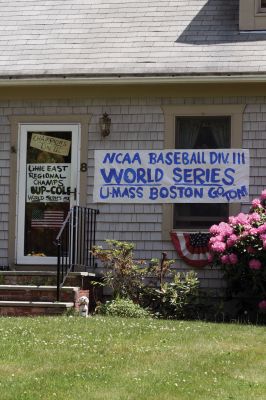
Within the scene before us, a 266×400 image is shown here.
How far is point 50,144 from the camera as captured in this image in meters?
13.0

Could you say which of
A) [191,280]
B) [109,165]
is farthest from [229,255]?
[109,165]

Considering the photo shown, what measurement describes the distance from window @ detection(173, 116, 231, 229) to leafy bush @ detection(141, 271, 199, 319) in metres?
0.97

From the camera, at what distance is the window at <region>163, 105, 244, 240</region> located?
40.9 feet

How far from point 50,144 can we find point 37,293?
2.62m

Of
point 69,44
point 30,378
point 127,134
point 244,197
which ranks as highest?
point 69,44

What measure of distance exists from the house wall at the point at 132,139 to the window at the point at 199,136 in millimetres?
100

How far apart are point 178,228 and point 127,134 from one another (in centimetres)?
162

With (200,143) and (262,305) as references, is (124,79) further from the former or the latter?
(262,305)

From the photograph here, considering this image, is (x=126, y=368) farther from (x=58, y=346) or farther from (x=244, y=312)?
(x=244, y=312)

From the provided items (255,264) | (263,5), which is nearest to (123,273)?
(255,264)

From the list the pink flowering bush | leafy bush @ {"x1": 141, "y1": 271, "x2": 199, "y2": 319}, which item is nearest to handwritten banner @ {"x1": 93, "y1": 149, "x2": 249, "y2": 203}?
the pink flowering bush

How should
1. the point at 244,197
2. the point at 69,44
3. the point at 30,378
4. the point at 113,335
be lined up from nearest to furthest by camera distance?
the point at 30,378
the point at 113,335
the point at 244,197
the point at 69,44

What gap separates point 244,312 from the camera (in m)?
11.7

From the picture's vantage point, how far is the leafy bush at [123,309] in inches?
438
